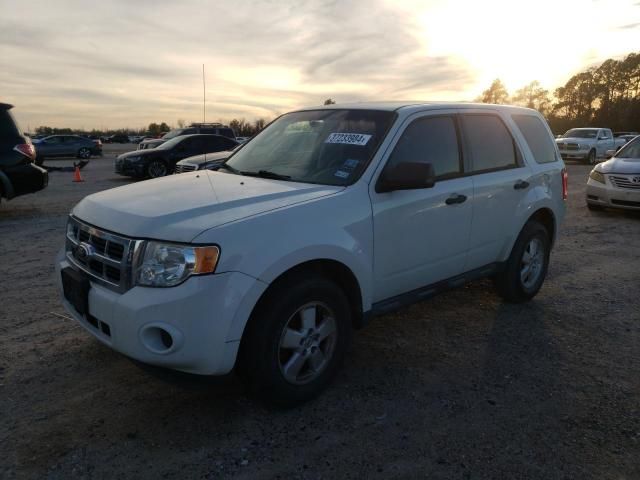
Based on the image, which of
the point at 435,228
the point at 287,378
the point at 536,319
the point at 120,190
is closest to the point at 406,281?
the point at 435,228

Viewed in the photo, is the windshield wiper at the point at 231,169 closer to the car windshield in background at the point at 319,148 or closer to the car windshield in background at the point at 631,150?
the car windshield in background at the point at 319,148

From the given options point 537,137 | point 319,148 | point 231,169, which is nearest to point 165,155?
point 231,169

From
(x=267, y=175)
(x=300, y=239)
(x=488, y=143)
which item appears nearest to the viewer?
(x=300, y=239)

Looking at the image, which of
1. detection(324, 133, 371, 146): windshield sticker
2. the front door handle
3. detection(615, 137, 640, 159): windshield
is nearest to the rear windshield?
detection(324, 133, 371, 146): windshield sticker

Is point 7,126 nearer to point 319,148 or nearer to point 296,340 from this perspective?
point 319,148

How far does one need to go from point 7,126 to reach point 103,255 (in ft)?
23.7

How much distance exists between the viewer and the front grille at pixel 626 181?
9461mm

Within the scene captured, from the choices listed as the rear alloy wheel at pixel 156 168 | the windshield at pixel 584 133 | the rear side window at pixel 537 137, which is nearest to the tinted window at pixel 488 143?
the rear side window at pixel 537 137

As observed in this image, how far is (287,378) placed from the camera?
2943 mm

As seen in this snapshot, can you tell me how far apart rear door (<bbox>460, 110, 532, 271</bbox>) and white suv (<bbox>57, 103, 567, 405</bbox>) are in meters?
0.02

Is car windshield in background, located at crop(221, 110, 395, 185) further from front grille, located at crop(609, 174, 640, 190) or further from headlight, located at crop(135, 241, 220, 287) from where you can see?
front grille, located at crop(609, 174, 640, 190)

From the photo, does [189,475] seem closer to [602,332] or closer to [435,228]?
[435,228]

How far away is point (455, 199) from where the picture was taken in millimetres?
3814

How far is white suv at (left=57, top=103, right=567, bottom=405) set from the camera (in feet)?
8.46
